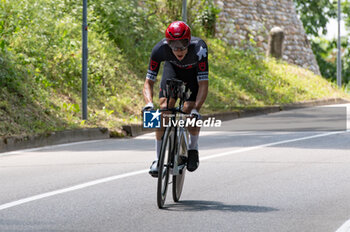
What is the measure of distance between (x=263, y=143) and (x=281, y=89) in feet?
46.3

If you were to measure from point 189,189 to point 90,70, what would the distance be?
11.1 m

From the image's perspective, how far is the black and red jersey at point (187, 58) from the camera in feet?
23.8

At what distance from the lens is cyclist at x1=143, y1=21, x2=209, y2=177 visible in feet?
23.0

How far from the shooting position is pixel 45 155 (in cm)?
1201

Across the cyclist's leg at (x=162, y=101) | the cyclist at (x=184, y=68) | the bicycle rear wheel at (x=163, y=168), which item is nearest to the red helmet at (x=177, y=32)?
the cyclist at (x=184, y=68)

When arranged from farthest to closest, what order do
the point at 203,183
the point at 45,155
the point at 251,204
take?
the point at 45,155
the point at 203,183
the point at 251,204

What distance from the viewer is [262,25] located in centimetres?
3275

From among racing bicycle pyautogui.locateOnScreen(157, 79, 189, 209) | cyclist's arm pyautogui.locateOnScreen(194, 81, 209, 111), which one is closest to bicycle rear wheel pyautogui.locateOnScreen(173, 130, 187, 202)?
racing bicycle pyautogui.locateOnScreen(157, 79, 189, 209)

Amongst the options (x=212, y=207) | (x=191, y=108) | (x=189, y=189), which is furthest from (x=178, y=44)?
(x=189, y=189)

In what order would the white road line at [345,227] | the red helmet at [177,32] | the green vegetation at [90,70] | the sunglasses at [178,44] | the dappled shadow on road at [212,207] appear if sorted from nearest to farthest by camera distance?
the white road line at [345,227] < the red helmet at [177,32] < the sunglasses at [178,44] < the dappled shadow on road at [212,207] < the green vegetation at [90,70]

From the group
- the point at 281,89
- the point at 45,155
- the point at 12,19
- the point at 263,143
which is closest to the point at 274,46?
the point at 281,89

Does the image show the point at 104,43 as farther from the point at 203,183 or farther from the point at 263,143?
the point at 203,183

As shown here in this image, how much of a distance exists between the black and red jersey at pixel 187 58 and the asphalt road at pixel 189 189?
1437 mm

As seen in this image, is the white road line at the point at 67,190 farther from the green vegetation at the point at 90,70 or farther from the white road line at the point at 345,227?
the green vegetation at the point at 90,70
